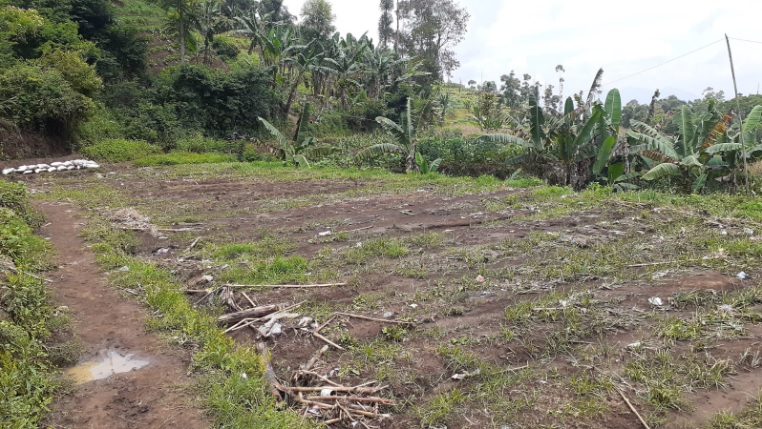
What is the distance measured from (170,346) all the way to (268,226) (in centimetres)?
422

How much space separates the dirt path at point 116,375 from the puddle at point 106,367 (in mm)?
46

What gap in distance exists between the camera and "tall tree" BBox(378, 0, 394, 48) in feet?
135

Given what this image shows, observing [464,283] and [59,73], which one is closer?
[464,283]

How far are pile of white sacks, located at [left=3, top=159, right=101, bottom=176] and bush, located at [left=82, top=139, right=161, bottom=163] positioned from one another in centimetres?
184

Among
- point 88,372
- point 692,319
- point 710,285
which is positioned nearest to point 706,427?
point 692,319

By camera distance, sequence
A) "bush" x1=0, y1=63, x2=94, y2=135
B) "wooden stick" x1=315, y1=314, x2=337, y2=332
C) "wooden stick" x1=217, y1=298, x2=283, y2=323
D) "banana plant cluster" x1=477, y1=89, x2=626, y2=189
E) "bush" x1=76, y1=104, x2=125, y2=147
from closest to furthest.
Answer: "wooden stick" x1=315, y1=314, x2=337, y2=332
"wooden stick" x1=217, y1=298, x2=283, y2=323
"banana plant cluster" x1=477, y1=89, x2=626, y2=189
"bush" x1=0, y1=63, x2=94, y2=135
"bush" x1=76, y1=104, x2=125, y2=147

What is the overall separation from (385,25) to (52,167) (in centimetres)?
3405

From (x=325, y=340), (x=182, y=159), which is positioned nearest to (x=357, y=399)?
(x=325, y=340)

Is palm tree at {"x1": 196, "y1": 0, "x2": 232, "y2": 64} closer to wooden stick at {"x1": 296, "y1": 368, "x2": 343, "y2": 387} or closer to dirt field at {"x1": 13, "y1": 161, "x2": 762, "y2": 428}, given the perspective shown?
dirt field at {"x1": 13, "y1": 161, "x2": 762, "y2": 428}

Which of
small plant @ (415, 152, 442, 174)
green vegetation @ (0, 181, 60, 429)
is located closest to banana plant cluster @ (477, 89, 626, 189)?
small plant @ (415, 152, 442, 174)

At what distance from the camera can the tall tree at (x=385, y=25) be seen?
41281 mm

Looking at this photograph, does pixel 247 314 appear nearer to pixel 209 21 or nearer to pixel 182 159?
pixel 182 159

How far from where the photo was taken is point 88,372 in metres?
3.60

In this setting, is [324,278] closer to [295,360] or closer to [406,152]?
[295,360]
